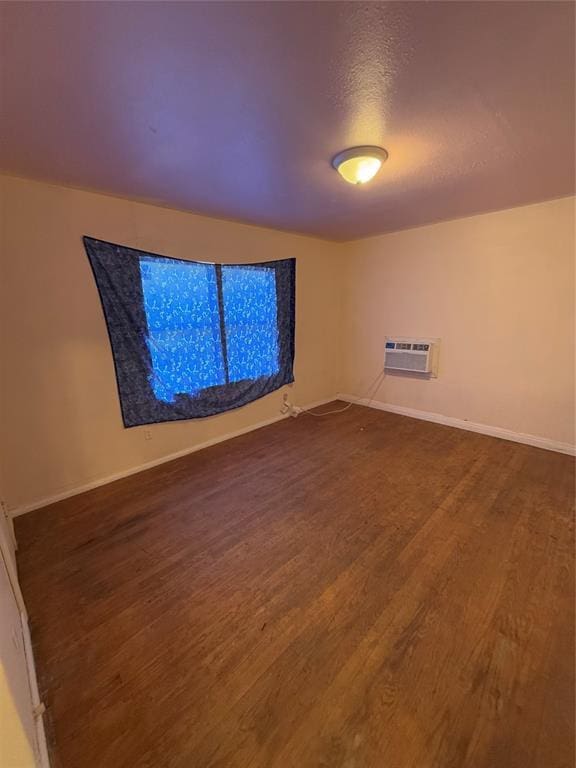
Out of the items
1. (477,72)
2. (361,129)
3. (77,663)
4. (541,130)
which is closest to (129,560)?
(77,663)

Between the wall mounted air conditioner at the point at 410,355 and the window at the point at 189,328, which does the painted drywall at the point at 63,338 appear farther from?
the wall mounted air conditioner at the point at 410,355

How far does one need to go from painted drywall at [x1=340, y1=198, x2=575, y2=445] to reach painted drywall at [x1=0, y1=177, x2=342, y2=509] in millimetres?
2207

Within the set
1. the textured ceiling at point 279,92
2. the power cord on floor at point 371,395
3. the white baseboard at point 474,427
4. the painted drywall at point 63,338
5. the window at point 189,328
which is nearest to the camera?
the textured ceiling at point 279,92

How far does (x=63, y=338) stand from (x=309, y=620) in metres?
2.39

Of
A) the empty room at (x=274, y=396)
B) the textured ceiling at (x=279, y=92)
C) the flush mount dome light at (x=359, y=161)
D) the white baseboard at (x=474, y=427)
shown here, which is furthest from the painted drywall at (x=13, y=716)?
the white baseboard at (x=474, y=427)

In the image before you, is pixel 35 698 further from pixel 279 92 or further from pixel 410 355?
pixel 410 355

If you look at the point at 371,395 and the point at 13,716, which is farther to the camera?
the point at 371,395

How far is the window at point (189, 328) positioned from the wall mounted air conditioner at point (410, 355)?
4.51 ft

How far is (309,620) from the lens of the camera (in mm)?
1429

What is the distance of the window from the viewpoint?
251 centimetres

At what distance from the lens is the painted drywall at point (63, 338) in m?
2.09

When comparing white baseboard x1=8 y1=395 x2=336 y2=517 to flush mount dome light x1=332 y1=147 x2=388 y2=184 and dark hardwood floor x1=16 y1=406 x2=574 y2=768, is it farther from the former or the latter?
flush mount dome light x1=332 y1=147 x2=388 y2=184

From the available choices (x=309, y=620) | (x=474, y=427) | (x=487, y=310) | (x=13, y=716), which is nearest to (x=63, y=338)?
(x=13, y=716)

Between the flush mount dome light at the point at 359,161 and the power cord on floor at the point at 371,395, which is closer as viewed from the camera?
the flush mount dome light at the point at 359,161
